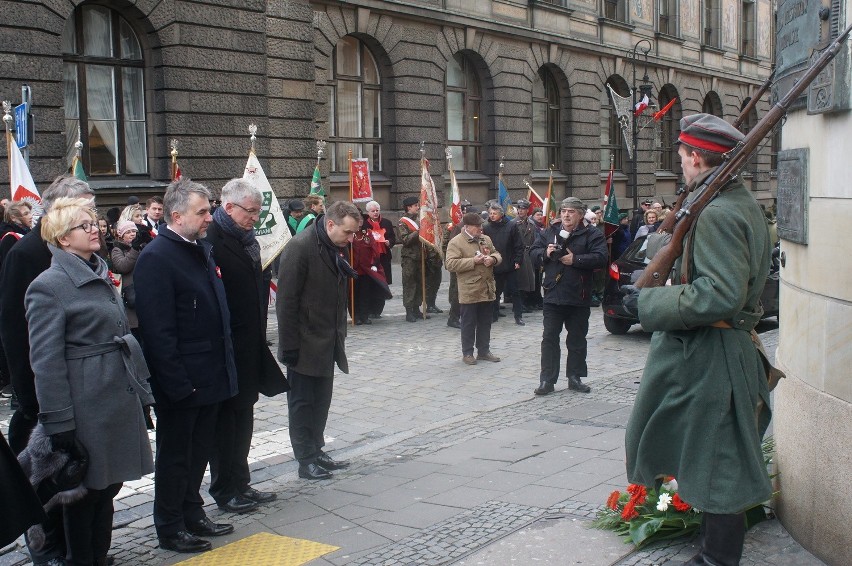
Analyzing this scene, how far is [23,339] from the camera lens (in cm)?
476

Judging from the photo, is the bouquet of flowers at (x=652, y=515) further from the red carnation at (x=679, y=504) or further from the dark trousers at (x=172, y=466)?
the dark trousers at (x=172, y=466)

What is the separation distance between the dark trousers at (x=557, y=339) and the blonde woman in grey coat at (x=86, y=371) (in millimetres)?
5076

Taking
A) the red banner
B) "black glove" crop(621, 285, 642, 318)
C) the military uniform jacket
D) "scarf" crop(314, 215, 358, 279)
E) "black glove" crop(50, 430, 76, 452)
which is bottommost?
"black glove" crop(50, 430, 76, 452)

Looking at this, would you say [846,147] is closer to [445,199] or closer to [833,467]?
[833,467]

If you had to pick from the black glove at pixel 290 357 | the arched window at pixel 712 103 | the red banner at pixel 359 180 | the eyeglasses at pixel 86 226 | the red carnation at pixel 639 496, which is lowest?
the red carnation at pixel 639 496

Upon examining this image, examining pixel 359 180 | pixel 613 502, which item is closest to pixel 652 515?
pixel 613 502

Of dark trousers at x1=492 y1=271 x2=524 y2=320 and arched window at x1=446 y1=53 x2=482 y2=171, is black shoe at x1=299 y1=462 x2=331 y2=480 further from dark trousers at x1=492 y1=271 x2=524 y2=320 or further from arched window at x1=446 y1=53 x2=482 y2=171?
arched window at x1=446 y1=53 x2=482 y2=171

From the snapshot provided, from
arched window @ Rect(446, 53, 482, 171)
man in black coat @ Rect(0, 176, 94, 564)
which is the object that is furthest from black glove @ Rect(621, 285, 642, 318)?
arched window @ Rect(446, 53, 482, 171)

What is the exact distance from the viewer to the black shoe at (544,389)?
9.10m

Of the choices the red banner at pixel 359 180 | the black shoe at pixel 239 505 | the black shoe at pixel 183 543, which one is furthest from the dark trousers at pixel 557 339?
the red banner at pixel 359 180

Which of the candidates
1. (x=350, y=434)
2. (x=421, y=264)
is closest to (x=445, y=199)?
(x=421, y=264)

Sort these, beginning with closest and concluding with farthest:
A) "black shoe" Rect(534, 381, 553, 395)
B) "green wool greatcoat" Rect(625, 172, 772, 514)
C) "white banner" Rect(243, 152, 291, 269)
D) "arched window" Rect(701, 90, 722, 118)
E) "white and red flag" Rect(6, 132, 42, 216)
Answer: "green wool greatcoat" Rect(625, 172, 772, 514), "black shoe" Rect(534, 381, 553, 395), "white and red flag" Rect(6, 132, 42, 216), "white banner" Rect(243, 152, 291, 269), "arched window" Rect(701, 90, 722, 118)

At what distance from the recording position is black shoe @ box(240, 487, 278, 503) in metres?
5.92

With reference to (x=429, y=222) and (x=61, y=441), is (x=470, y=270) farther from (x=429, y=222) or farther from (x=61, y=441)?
(x=61, y=441)
